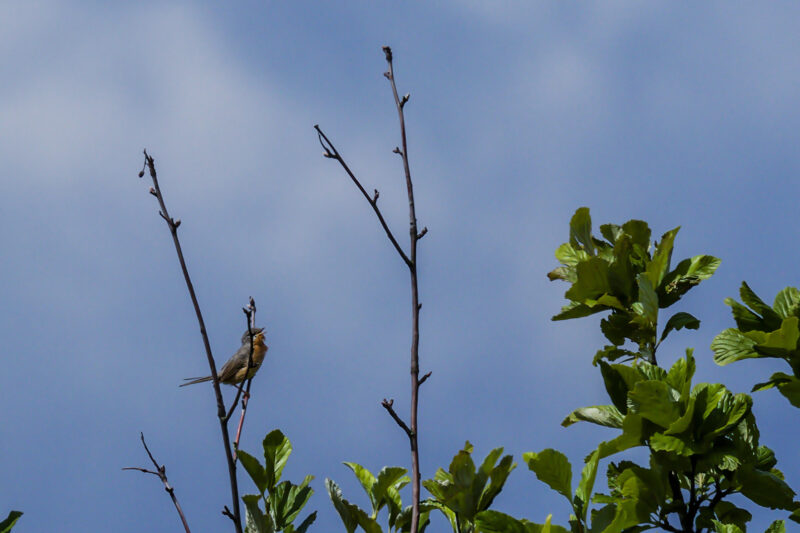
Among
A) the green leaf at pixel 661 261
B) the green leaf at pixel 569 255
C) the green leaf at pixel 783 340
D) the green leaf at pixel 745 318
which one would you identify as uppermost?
the green leaf at pixel 569 255

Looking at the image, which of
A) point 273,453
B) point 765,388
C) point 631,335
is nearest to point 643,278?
point 631,335

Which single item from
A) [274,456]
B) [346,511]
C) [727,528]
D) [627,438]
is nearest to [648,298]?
[627,438]

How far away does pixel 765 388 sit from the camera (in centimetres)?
317

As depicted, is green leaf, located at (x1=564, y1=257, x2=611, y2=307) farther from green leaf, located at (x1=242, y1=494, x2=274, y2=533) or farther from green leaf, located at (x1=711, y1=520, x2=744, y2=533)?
green leaf, located at (x1=242, y1=494, x2=274, y2=533)

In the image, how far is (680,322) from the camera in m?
3.43

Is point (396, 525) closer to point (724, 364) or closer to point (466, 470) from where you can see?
point (466, 470)

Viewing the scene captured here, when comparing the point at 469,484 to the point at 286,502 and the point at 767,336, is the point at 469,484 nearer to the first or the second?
the point at 286,502

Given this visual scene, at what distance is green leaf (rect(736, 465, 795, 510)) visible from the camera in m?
2.91

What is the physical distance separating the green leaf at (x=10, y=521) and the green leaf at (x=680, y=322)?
341 cm

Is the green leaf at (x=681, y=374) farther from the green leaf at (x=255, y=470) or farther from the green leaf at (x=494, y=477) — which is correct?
the green leaf at (x=255, y=470)

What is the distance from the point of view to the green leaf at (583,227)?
3742 millimetres

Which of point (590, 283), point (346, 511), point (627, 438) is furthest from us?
point (590, 283)

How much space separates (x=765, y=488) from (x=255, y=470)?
2.05 m

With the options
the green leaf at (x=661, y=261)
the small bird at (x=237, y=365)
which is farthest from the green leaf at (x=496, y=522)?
the small bird at (x=237, y=365)
